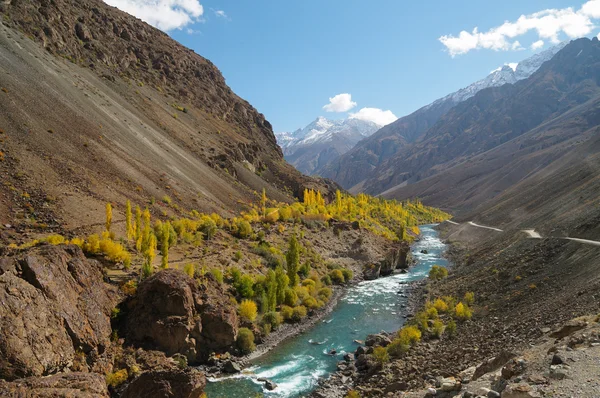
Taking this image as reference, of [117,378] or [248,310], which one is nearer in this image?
[117,378]

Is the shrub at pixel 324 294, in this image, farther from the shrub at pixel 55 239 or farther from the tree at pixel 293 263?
the shrub at pixel 55 239

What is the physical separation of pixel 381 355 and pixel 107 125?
5936 cm

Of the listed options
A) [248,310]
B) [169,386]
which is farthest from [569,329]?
[248,310]

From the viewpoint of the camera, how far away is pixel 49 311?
21.1 m

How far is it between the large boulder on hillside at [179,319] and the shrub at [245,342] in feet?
2.06

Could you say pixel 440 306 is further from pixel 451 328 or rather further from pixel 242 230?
pixel 242 230

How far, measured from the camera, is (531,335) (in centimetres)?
2192

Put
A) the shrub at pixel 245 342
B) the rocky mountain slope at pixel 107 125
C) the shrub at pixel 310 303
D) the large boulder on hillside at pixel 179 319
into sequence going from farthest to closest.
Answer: the rocky mountain slope at pixel 107 125, the shrub at pixel 310 303, the shrub at pixel 245 342, the large boulder on hillside at pixel 179 319

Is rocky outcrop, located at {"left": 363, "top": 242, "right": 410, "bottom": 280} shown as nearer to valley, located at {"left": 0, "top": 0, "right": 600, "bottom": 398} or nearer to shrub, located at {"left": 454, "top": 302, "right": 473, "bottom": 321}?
valley, located at {"left": 0, "top": 0, "right": 600, "bottom": 398}

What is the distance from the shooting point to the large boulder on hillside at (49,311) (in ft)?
60.1

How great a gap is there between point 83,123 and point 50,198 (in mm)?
24072

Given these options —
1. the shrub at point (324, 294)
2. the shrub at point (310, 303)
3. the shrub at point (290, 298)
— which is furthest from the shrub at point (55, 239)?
the shrub at point (324, 294)

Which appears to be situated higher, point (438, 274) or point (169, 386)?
point (169, 386)

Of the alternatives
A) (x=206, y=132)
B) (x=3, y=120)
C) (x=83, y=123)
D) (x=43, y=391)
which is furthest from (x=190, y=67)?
(x=43, y=391)
